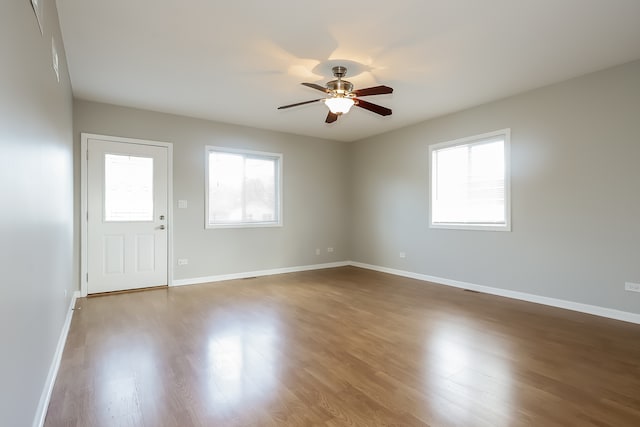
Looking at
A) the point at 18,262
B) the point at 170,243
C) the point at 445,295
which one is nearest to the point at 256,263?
the point at 170,243

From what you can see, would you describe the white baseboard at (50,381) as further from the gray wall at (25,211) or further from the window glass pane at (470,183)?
the window glass pane at (470,183)

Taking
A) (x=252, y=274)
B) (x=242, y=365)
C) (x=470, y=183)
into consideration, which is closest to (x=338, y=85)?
(x=470, y=183)

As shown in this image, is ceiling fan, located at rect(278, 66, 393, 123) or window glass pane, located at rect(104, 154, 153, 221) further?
window glass pane, located at rect(104, 154, 153, 221)

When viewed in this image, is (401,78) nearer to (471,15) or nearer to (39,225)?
(471,15)

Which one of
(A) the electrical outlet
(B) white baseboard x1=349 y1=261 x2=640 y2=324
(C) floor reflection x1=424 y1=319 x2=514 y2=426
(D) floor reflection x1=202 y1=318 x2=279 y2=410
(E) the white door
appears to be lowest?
(D) floor reflection x1=202 y1=318 x2=279 y2=410

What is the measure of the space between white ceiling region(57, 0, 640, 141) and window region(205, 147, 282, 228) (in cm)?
128

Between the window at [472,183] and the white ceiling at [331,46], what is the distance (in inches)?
29.3

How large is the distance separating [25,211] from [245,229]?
434 centimetres

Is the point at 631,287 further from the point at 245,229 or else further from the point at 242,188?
the point at 242,188

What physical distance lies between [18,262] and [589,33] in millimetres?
4320

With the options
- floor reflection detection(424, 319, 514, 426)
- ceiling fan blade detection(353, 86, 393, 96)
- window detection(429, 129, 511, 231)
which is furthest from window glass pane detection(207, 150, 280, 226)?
floor reflection detection(424, 319, 514, 426)

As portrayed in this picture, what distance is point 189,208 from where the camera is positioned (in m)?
5.32

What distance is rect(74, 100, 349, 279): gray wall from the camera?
16.3 ft

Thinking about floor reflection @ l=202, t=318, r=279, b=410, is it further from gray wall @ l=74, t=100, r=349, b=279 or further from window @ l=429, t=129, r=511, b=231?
window @ l=429, t=129, r=511, b=231
